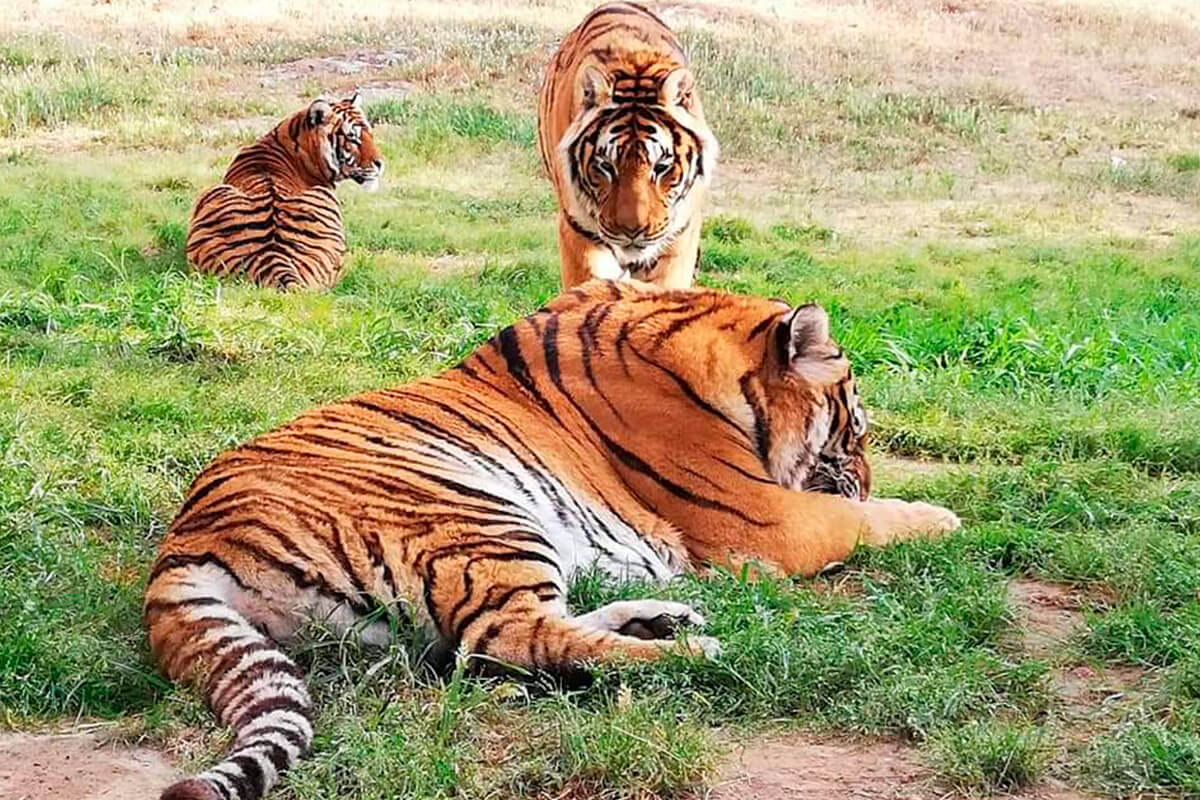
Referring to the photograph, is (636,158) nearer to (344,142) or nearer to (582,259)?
(582,259)

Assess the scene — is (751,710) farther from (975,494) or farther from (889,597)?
(975,494)

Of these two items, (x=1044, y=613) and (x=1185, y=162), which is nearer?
(x=1044, y=613)

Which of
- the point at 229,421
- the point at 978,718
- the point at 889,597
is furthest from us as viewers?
the point at 229,421

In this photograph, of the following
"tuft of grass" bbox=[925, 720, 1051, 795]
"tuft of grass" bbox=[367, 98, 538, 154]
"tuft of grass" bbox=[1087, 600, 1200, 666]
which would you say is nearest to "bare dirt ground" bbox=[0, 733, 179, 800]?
"tuft of grass" bbox=[925, 720, 1051, 795]

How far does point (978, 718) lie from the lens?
3334 millimetres

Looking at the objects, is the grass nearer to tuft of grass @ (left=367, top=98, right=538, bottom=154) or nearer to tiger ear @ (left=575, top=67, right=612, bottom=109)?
tiger ear @ (left=575, top=67, right=612, bottom=109)

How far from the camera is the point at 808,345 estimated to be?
176 inches

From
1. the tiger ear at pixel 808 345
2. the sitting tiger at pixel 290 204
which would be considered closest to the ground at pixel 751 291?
the sitting tiger at pixel 290 204

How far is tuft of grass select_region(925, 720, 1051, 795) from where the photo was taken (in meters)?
3.04

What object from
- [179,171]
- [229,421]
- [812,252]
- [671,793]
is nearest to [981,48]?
[812,252]

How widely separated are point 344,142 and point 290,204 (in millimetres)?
945

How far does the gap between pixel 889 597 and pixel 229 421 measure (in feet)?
8.85

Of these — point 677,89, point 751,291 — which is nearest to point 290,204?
point 751,291

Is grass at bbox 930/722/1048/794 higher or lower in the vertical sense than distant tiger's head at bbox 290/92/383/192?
lower
